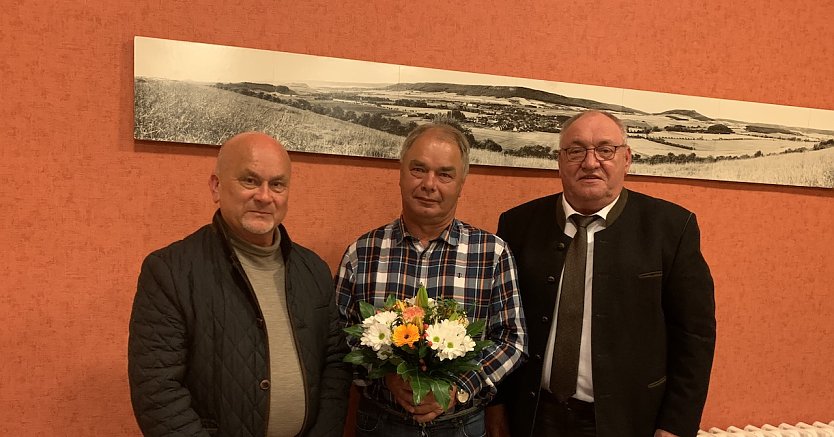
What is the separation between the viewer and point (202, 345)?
1504 mm

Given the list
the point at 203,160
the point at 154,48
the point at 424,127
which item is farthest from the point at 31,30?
the point at 424,127

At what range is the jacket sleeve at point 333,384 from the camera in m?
1.69

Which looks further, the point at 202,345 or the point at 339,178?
the point at 339,178

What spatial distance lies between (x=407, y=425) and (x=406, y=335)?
45cm

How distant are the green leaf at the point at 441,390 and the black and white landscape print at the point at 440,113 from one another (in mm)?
1091

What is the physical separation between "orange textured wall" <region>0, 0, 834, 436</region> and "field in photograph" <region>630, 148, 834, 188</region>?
0.06 meters

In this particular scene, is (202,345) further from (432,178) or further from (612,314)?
(612,314)

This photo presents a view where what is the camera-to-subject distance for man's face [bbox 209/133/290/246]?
1.59 meters

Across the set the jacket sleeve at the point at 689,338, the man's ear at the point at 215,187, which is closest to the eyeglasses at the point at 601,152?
the jacket sleeve at the point at 689,338

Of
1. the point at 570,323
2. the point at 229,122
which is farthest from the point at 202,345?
the point at 570,323

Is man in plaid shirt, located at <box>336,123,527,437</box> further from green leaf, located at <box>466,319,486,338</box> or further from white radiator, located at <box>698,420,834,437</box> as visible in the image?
white radiator, located at <box>698,420,834,437</box>

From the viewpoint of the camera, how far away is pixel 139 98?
207 cm

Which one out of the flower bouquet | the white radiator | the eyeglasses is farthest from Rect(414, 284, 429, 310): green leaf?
the white radiator

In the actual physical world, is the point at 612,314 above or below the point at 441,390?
above
